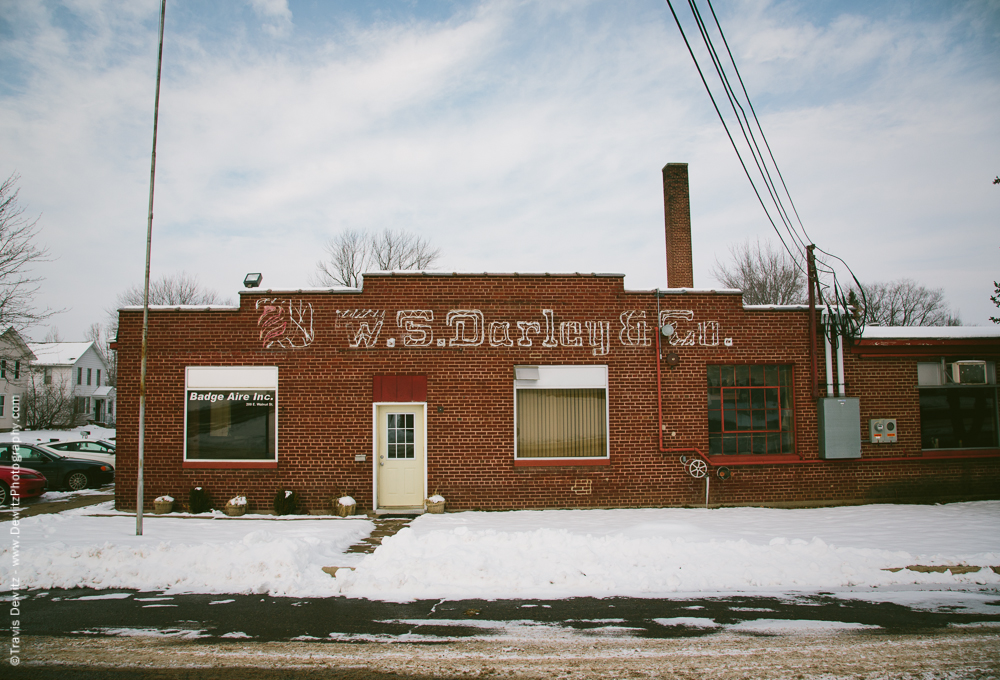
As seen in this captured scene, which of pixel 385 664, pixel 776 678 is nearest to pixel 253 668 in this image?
pixel 385 664

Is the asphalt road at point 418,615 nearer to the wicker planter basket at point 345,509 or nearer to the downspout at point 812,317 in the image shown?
the wicker planter basket at point 345,509

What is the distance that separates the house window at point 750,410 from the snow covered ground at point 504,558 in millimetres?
2330

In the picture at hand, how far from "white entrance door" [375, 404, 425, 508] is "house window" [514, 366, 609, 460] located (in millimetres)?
2049

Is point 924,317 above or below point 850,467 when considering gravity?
above

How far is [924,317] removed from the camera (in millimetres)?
45375

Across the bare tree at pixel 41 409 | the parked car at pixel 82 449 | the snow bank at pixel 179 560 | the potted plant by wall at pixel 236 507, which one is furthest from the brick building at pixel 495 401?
the bare tree at pixel 41 409

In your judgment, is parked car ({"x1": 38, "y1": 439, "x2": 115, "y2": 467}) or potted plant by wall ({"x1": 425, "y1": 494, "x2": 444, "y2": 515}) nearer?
potted plant by wall ({"x1": 425, "y1": 494, "x2": 444, "y2": 515})

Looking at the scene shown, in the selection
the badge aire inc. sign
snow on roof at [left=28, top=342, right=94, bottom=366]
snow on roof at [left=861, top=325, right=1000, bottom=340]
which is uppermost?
snow on roof at [left=28, top=342, right=94, bottom=366]

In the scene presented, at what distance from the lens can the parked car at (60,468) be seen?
1555 cm

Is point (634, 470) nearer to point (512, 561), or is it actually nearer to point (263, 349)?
point (512, 561)

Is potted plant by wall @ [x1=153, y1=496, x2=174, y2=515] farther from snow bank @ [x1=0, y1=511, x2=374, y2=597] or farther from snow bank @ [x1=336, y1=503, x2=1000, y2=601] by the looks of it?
snow bank @ [x1=336, y1=503, x2=1000, y2=601]

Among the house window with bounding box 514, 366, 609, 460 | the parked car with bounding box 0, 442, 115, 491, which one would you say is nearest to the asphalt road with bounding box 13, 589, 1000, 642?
the house window with bounding box 514, 366, 609, 460

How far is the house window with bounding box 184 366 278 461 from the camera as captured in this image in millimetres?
11727

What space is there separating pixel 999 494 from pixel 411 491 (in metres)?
12.8
